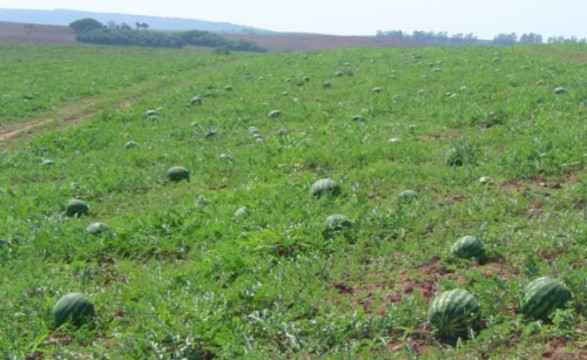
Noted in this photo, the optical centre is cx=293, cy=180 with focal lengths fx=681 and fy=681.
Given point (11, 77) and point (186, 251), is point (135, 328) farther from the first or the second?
point (11, 77)

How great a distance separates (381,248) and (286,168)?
447 centimetres

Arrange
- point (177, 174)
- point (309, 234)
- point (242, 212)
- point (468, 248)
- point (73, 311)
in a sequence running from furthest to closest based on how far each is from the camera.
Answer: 1. point (177, 174)
2. point (242, 212)
3. point (309, 234)
4. point (468, 248)
5. point (73, 311)

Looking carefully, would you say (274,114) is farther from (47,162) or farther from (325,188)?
(325,188)

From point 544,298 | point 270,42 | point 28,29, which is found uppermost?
point 544,298

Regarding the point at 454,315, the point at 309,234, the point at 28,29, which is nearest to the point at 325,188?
the point at 309,234

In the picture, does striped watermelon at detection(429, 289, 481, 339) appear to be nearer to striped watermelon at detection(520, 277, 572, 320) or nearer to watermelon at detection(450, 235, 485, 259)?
striped watermelon at detection(520, 277, 572, 320)

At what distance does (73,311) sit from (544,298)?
444 cm

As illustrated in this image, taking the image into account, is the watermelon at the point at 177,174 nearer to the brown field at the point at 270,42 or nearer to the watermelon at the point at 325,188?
the watermelon at the point at 325,188

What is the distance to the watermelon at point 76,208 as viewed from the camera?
412 inches

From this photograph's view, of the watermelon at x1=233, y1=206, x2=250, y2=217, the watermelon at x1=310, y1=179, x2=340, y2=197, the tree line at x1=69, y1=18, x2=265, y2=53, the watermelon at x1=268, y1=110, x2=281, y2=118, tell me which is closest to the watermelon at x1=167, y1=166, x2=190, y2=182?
the watermelon at x1=233, y1=206, x2=250, y2=217

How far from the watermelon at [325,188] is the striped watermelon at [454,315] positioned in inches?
160

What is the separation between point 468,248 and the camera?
288 inches

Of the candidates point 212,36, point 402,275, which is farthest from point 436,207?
point 212,36

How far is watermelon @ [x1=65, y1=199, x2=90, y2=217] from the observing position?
1047 cm
